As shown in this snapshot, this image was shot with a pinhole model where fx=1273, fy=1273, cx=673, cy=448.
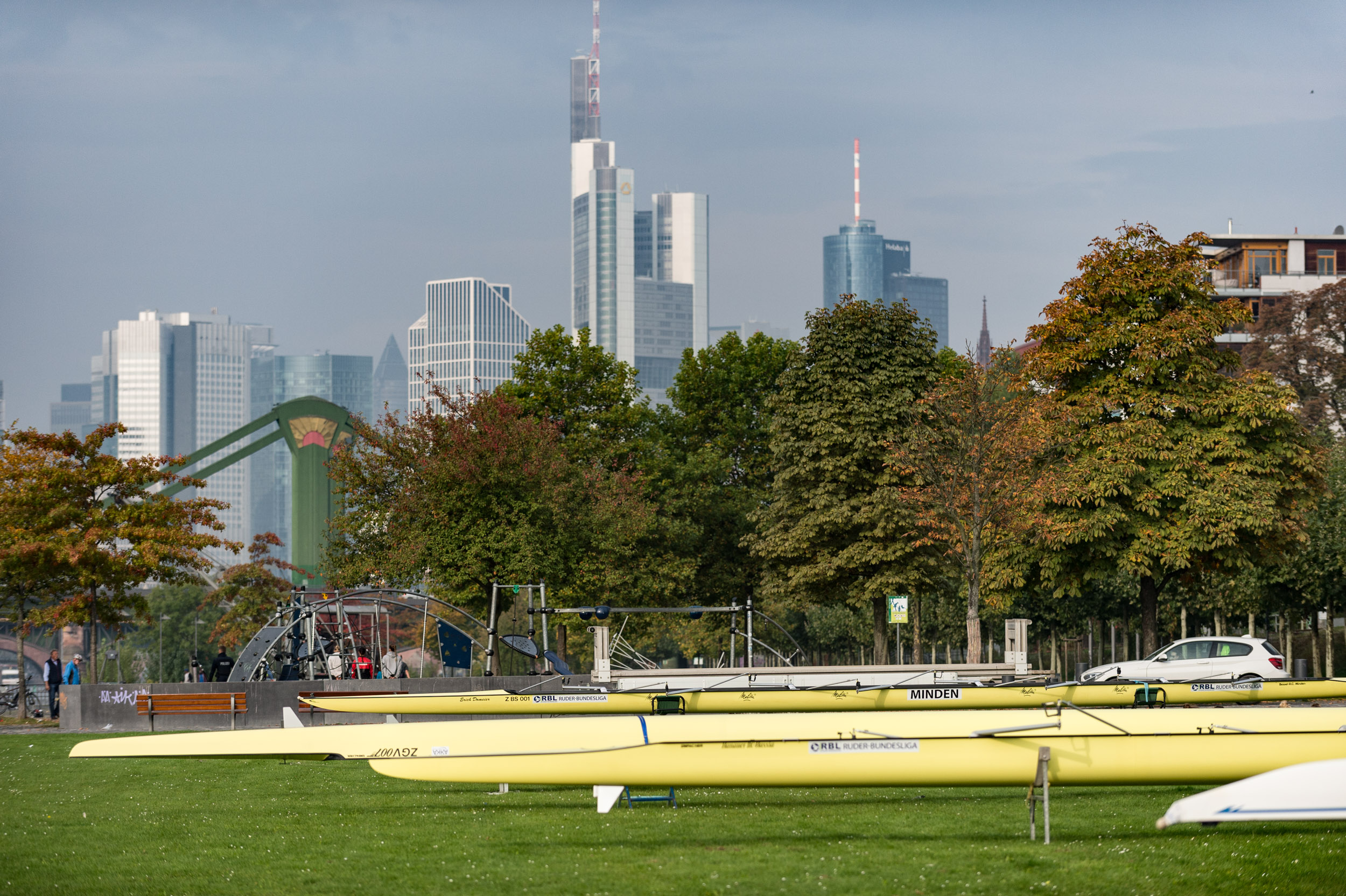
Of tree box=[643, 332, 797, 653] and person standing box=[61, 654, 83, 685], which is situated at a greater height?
tree box=[643, 332, 797, 653]

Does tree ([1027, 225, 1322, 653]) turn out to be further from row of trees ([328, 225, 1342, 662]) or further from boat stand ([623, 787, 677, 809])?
boat stand ([623, 787, 677, 809])

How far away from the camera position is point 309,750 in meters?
10.9

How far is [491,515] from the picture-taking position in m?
33.0

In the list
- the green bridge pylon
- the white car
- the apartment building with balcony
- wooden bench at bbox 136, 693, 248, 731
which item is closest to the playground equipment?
wooden bench at bbox 136, 693, 248, 731

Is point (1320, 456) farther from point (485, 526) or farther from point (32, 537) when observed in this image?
point (32, 537)

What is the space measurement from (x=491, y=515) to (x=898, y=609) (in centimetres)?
1200

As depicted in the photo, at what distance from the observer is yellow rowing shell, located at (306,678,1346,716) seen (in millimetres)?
15555

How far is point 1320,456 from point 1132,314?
203 inches

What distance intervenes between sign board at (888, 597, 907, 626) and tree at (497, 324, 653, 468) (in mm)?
16297

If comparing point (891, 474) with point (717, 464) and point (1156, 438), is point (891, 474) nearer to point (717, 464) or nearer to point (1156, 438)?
point (1156, 438)

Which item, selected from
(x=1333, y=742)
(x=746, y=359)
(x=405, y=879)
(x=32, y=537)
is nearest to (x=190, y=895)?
(x=405, y=879)

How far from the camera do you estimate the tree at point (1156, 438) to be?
1077 inches

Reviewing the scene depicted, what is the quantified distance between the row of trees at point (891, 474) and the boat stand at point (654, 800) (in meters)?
16.6

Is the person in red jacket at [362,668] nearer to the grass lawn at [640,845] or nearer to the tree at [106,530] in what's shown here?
the tree at [106,530]
